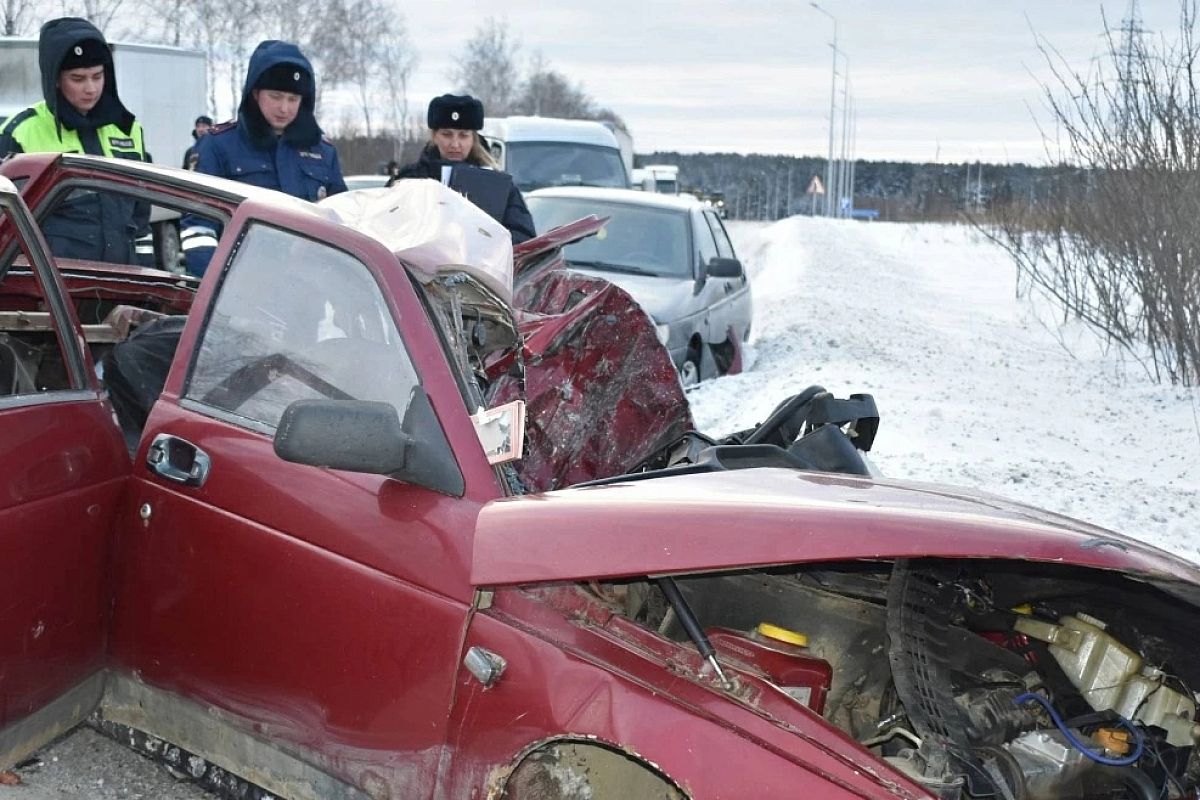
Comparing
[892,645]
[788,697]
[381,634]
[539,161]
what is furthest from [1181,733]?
[539,161]

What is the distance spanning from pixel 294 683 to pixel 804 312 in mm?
14980

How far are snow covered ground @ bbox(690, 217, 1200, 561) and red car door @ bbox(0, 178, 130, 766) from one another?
15.6 ft

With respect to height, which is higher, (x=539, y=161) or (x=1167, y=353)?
(x=539, y=161)

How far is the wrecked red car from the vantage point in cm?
225

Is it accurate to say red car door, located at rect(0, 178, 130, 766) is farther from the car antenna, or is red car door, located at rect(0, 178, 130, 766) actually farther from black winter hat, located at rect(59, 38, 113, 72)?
black winter hat, located at rect(59, 38, 113, 72)

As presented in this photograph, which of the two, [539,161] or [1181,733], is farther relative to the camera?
[539,161]

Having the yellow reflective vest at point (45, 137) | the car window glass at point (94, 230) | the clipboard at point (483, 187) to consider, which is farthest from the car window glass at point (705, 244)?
the car window glass at point (94, 230)

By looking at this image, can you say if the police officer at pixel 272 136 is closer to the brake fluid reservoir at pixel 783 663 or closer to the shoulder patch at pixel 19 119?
the shoulder patch at pixel 19 119

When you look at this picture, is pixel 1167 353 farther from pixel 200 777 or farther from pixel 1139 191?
pixel 200 777

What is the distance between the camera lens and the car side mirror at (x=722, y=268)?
33.1 ft

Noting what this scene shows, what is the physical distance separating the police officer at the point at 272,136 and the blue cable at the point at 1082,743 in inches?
141

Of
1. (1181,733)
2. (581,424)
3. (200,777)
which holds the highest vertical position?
(581,424)

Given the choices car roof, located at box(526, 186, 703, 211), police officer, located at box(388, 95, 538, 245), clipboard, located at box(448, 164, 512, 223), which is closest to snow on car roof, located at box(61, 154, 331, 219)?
clipboard, located at box(448, 164, 512, 223)

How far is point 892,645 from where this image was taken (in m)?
2.58
